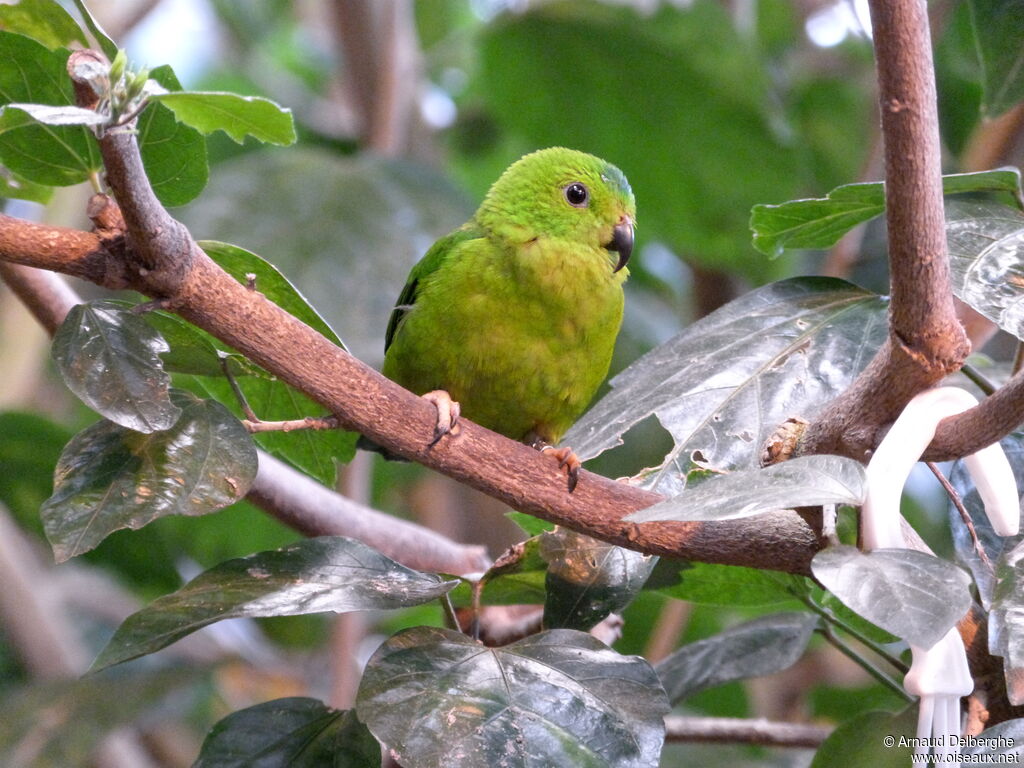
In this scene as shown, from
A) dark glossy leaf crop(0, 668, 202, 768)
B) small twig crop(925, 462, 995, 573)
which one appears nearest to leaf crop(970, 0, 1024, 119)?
small twig crop(925, 462, 995, 573)

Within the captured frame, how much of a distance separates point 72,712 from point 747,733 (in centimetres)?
156

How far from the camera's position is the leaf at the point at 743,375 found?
1412 mm

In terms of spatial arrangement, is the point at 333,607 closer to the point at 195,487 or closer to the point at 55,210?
the point at 195,487

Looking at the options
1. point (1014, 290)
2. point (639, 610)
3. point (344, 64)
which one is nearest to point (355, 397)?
point (1014, 290)

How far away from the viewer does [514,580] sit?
1565mm

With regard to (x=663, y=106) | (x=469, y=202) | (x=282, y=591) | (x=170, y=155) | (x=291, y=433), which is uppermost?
(x=663, y=106)

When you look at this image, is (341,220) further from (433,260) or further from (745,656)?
(745,656)

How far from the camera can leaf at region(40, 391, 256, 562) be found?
115cm

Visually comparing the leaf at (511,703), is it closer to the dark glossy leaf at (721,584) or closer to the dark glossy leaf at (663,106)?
the dark glossy leaf at (721,584)

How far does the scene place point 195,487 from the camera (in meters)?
1.19

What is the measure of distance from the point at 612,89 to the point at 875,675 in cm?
261

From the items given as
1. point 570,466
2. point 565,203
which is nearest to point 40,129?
point 570,466

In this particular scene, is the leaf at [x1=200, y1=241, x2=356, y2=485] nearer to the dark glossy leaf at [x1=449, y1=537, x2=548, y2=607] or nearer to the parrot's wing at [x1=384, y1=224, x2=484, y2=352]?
the dark glossy leaf at [x1=449, y1=537, x2=548, y2=607]

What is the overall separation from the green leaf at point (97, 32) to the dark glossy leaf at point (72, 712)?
166 centimetres
